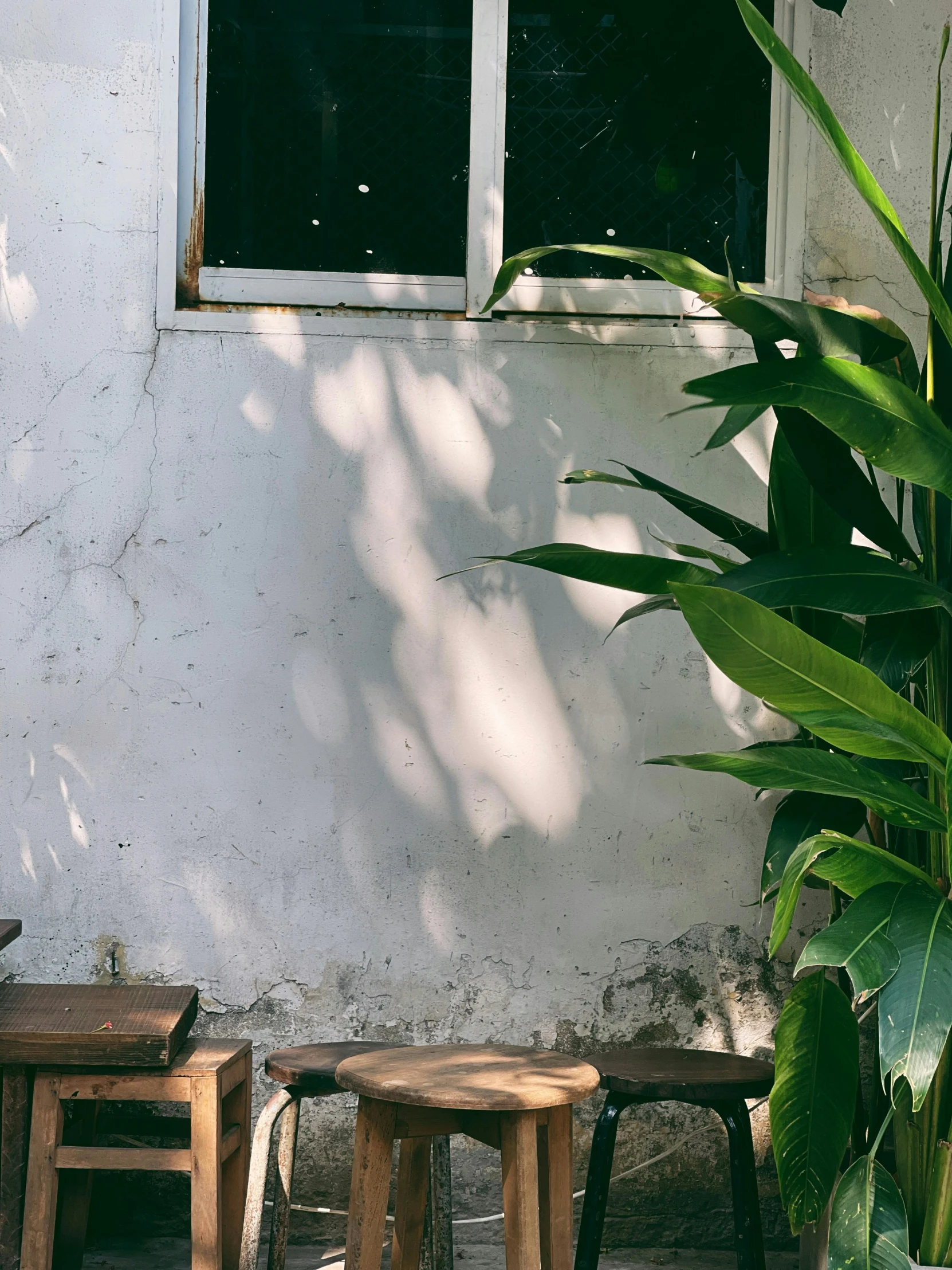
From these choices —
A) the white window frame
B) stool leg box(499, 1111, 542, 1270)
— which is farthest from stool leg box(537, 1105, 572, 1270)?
the white window frame

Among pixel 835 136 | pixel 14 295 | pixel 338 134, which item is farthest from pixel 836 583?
pixel 14 295

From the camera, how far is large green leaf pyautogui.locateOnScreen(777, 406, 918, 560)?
1997mm

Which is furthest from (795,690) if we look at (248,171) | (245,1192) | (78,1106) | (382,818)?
(248,171)

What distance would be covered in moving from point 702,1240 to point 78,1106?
1397mm

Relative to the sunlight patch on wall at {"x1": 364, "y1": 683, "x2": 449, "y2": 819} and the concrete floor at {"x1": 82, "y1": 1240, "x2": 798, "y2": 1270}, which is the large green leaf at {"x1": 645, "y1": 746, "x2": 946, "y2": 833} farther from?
the concrete floor at {"x1": 82, "y1": 1240, "x2": 798, "y2": 1270}

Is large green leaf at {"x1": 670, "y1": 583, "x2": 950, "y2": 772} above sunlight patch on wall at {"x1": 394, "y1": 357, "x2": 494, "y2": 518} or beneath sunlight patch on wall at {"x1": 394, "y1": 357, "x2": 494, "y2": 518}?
beneath

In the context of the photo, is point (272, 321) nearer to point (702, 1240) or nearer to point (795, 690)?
point (795, 690)

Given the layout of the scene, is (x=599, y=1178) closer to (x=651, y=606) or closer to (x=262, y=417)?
(x=651, y=606)

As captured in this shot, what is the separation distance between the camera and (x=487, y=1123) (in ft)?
5.79

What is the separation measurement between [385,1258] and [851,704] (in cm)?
171

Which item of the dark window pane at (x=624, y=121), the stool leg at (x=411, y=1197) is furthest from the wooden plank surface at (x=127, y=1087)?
the dark window pane at (x=624, y=121)

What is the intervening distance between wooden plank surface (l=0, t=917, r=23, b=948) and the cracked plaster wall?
0.34 metres

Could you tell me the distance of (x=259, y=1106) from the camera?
2.73m

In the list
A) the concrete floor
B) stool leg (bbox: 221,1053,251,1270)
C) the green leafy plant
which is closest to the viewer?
the green leafy plant
